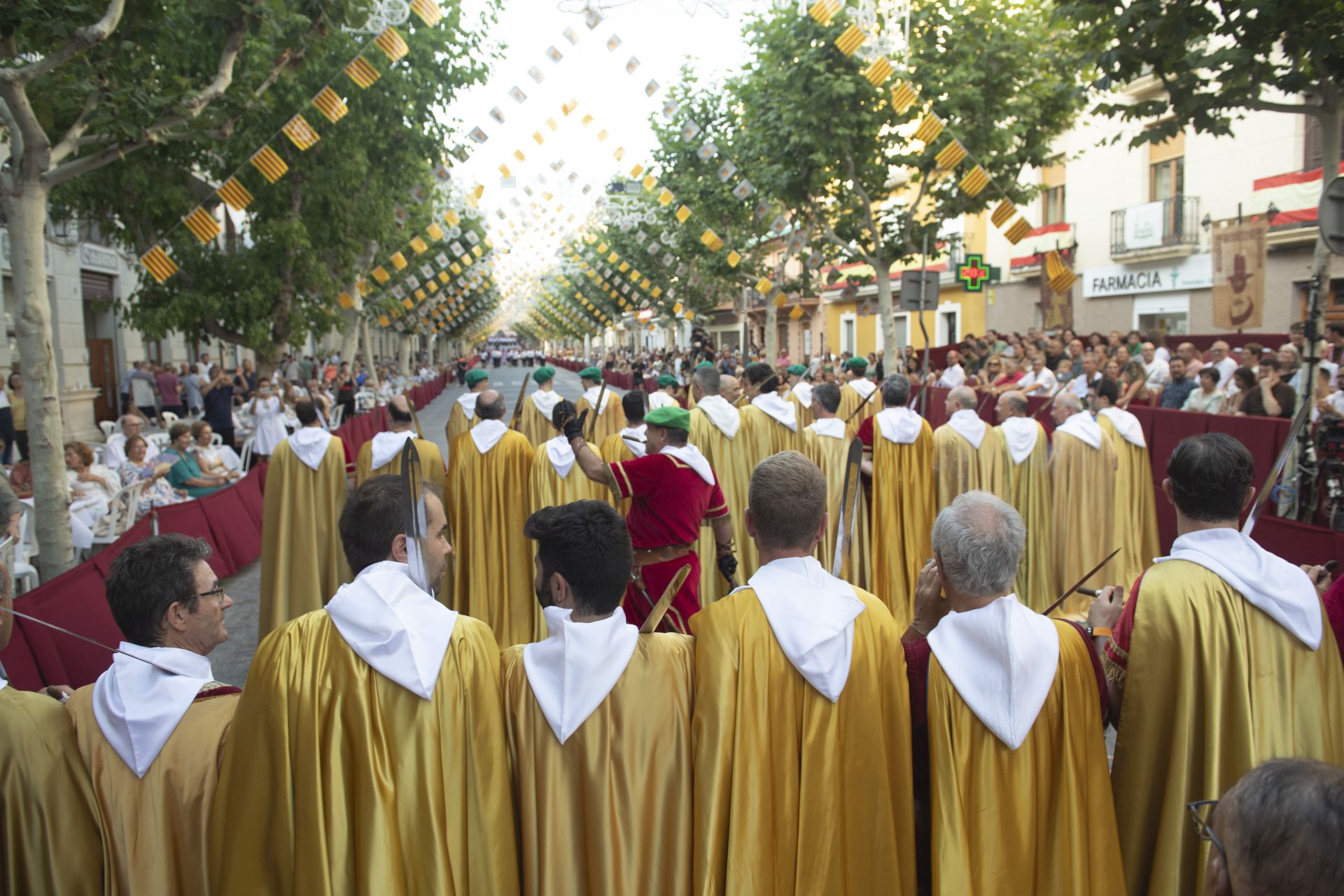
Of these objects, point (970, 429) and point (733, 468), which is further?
point (970, 429)

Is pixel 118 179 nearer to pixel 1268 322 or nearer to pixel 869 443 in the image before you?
pixel 869 443

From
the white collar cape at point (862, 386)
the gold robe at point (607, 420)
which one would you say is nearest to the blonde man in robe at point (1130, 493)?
the white collar cape at point (862, 386)

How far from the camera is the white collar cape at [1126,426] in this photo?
26.9 ft

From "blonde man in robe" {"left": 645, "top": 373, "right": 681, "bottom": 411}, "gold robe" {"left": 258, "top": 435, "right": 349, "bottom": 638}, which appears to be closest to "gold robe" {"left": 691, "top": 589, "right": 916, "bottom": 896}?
"gold robe" {"left": 258, "top": 435, "right": 349, "bottom": 638}

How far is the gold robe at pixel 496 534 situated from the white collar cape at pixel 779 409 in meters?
1.93

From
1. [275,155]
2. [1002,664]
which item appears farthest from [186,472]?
[1002,664]

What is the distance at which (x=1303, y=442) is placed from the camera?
8703mm

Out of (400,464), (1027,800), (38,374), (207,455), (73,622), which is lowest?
(73,622)

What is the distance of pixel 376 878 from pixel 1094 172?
27.0 m

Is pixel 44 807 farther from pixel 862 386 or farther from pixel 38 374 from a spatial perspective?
pixel 862 386

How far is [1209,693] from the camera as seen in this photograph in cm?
286

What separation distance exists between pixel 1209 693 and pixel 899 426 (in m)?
5.19

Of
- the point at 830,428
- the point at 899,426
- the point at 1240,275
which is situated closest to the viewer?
the point at 899,426

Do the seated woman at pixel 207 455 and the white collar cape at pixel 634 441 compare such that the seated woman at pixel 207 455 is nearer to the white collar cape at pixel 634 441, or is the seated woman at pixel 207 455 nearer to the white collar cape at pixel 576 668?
the white collar cape at pixel 634 441
